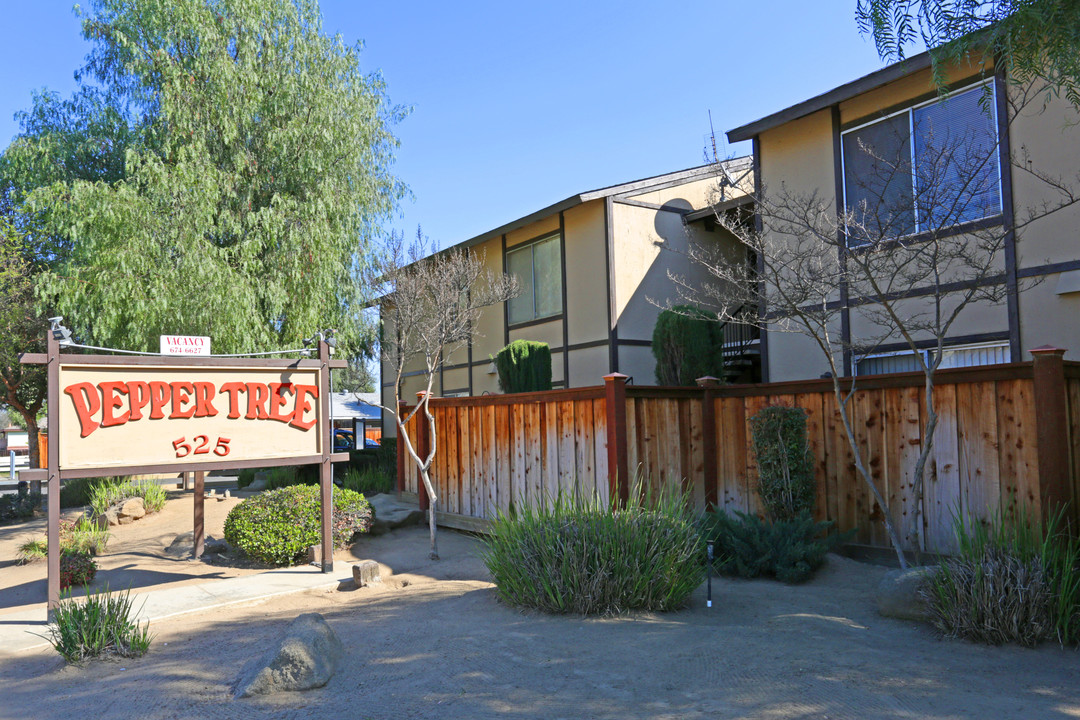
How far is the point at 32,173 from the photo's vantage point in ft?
51.3

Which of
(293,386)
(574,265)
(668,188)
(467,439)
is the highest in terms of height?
(668,188)

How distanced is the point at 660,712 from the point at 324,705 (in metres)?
1.98

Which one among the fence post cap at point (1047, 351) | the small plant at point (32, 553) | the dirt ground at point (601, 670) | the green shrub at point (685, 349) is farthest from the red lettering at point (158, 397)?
the fence post cap at point (1047, 351)

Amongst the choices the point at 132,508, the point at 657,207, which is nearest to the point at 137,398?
the point at 132,508

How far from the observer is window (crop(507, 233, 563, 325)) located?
16.0 m

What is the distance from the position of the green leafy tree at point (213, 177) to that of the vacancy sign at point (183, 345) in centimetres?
470

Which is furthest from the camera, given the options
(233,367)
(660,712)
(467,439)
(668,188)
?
(668,188)

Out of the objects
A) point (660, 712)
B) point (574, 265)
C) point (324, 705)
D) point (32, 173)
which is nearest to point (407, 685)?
point (324, 705)

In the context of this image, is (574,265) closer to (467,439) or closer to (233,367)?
(467,439)

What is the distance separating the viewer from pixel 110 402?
8.03 metres

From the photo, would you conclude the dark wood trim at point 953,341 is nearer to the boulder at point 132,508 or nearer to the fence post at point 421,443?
the fence post at point 421,443

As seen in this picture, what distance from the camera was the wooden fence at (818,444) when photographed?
22.6 ft

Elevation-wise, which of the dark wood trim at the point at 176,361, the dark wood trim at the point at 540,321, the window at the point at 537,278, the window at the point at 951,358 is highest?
the window at the point at 537,278

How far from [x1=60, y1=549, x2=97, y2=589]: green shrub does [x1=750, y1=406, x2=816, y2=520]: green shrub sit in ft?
25.6
